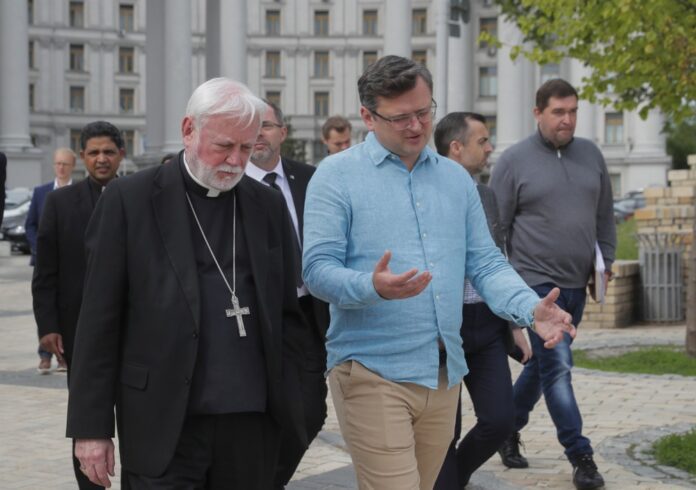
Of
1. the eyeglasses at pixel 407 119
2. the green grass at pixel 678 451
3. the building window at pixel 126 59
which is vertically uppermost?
the building window at pixel 126 59

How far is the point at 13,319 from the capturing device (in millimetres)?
18031

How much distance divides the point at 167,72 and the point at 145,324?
42219 mm

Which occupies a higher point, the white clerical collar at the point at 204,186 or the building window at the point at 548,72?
the building window at the point at 548,72

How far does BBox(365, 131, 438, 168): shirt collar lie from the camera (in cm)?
468

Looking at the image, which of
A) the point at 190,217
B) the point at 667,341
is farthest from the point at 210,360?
the point at 667,341

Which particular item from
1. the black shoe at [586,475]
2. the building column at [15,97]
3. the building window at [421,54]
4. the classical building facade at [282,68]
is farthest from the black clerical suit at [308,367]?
the building window at [421,54]

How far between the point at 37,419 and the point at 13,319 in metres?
8.84

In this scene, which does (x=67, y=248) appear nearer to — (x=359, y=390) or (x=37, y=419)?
(x=359, y=390)

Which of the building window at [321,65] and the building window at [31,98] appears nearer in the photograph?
the building window at [31,98]

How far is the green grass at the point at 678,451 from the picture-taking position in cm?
765

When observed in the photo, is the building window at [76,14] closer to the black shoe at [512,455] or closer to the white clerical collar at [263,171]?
the black shoe at [512,455]

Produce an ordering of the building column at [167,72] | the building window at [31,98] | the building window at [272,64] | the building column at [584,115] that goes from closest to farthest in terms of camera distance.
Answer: the building column at [167,72]
the building column at [584,115]
the building window at [31,98]
the building window at [272,64]

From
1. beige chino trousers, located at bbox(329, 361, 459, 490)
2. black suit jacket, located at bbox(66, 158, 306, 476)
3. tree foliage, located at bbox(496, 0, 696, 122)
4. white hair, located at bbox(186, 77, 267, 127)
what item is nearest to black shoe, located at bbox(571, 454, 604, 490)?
beige chino trousers, located at bbox(329, 361, 459, 490)

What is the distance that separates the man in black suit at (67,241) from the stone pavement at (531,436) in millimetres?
1283
